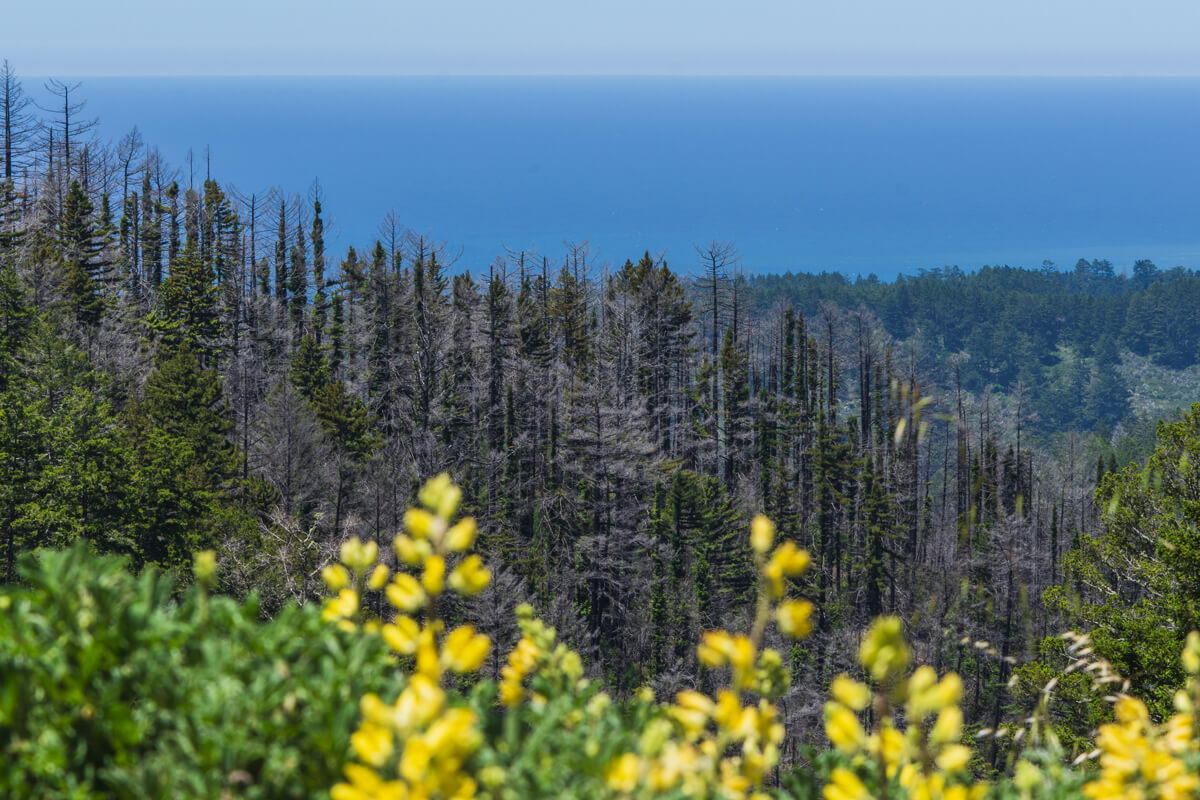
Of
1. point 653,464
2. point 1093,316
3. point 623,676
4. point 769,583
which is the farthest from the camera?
point 1093,316

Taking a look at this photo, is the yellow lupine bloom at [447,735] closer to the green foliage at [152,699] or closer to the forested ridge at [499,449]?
the green foliage at [152,699]

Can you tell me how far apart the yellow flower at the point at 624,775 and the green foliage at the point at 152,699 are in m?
0.78

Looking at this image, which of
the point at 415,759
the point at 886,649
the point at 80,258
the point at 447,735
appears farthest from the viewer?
the point at 80,258

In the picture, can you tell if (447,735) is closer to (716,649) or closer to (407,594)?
(407,594)

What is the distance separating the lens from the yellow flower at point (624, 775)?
227cm

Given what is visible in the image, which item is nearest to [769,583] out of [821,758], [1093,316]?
[821,758]

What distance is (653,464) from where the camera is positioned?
Result: 5119 cm

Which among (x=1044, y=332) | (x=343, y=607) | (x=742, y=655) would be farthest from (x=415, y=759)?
(x=1044, y=332)

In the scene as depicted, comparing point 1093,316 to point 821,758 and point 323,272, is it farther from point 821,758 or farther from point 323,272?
point 821,758

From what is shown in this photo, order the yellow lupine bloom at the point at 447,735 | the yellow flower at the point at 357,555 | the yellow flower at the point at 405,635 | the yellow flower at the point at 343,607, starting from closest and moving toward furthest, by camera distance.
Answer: the yellow lupine bloom at the point at 447,735 → the yellow flower at the point at 405,635 → the yellow flower at the point at 357,555 → the yellow flower at the point at 343,607

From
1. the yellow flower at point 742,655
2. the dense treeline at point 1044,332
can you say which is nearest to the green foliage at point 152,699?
the yellow flower at point 742,655

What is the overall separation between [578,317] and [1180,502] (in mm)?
49427

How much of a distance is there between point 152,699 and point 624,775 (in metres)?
1.44

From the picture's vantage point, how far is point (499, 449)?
56.3 metres
